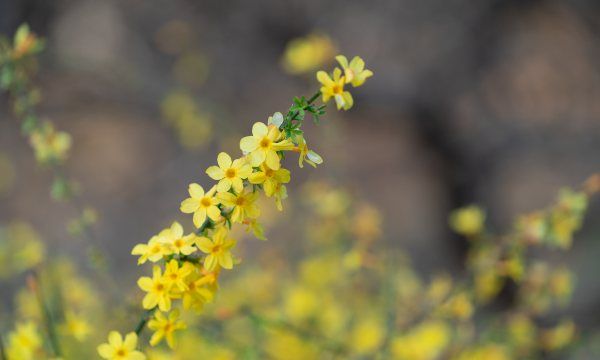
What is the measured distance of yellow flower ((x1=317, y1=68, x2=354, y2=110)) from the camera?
2.77ft

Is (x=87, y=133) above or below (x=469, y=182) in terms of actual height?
above

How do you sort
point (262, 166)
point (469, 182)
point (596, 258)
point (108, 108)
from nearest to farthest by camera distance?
1. point (262, 166)
2. point (596, 258)
3. point (469, 182)
4. point (108, 108)

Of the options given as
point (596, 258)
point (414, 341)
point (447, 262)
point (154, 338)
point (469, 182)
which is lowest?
point (154, 338)

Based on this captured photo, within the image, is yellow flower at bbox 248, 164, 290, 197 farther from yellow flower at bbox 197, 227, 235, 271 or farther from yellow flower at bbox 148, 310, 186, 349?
yellow flower at bbox 148, 310, 186, 349

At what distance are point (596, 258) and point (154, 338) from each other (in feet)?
8.72

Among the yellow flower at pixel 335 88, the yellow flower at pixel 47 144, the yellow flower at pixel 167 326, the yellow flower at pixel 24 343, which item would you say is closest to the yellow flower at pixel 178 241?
the yellow flower at pixel 167 326

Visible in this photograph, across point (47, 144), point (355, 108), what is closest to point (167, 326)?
point (47, 144)

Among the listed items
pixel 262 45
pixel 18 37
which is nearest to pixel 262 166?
pixel 18 37

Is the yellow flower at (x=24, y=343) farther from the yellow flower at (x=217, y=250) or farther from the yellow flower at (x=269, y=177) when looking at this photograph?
the yellow flower at (x=269, y=177)

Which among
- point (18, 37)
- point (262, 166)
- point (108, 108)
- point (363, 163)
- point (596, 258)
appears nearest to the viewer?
point (262, 166)

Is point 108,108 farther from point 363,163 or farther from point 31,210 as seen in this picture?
point 363,163

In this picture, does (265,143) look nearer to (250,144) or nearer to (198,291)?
(250,144)

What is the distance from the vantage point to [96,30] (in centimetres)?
366

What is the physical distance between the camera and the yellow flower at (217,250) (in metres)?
0.84
